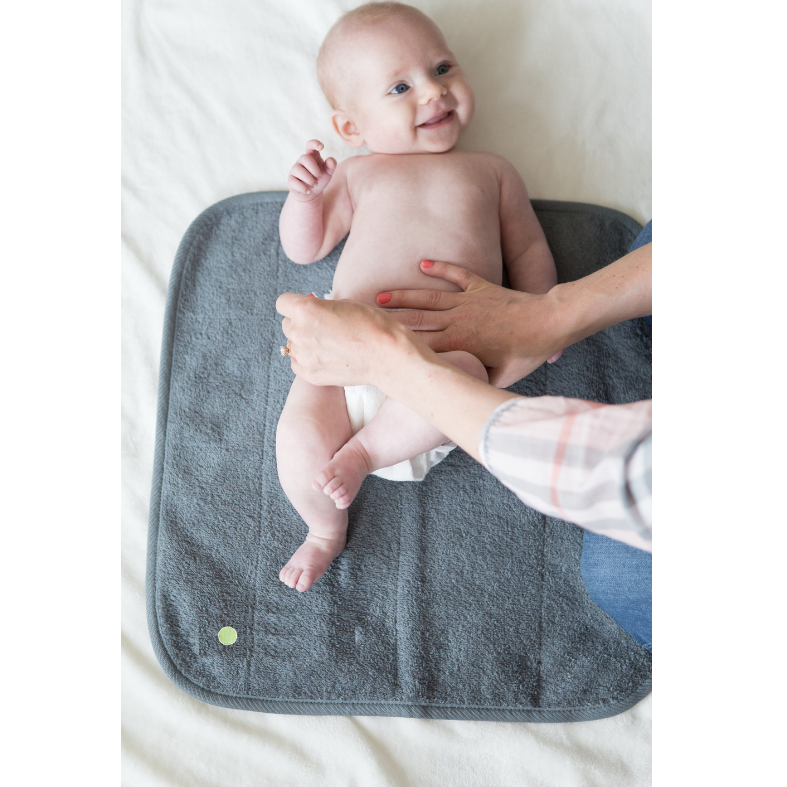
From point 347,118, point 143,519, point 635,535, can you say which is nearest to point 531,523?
point 635,535

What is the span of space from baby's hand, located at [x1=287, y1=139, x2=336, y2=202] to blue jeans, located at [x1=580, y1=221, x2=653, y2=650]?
1.97 ft

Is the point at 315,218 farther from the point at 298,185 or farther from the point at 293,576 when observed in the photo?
the point at 293,576

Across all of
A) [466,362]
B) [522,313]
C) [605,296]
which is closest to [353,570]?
[466,362]

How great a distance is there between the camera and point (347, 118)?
1267 mm

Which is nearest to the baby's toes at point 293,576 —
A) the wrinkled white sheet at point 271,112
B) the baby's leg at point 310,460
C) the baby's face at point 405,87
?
the baby's leg at point 310,460

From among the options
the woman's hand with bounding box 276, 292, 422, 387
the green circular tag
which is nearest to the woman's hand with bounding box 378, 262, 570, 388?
the woman's hand with bounding box 276, 292, 422, 387

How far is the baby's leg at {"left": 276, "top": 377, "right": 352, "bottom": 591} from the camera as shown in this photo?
1089 mm

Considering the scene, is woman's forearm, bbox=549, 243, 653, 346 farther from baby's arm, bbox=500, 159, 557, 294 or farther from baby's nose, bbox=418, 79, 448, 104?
baby's nose, bbox=418, 79, 448, 104

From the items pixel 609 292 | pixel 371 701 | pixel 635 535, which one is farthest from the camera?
pixel 371 701

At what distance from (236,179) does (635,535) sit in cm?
111

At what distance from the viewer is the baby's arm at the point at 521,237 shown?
4.12 feet

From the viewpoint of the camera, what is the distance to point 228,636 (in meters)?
1.18

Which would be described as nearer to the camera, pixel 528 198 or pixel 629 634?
pixel 629 634

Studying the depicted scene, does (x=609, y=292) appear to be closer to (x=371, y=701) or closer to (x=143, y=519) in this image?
(x=371, y=701)
